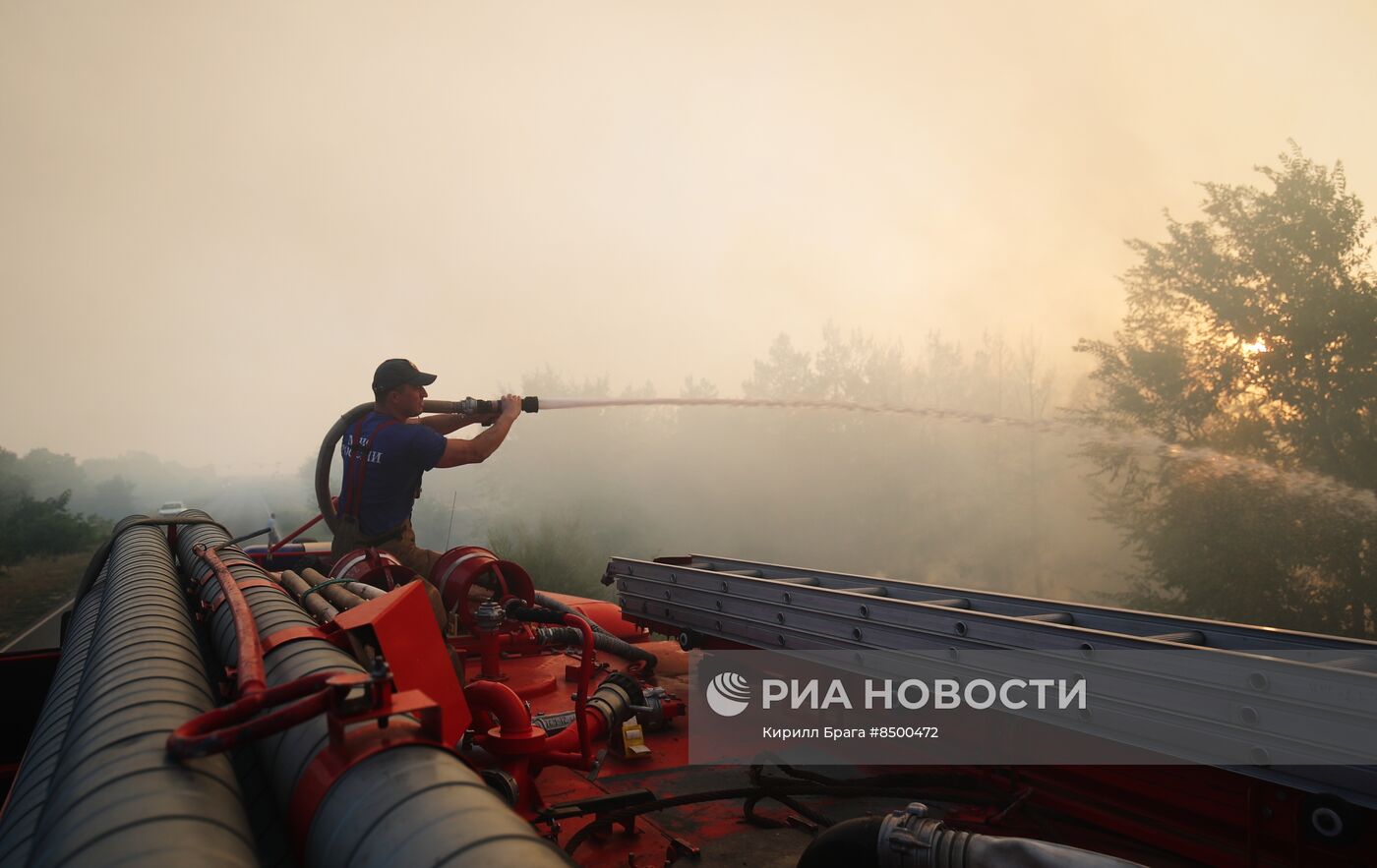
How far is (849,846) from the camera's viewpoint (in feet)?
9.35

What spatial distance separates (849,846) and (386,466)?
14.6 feet

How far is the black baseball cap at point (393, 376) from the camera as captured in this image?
244 inches

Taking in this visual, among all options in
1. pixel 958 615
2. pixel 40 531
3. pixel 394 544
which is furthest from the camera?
pixel 40 531

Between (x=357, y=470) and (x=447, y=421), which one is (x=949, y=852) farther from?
(x=447, y=421)

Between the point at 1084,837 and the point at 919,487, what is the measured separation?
4241 centimetres

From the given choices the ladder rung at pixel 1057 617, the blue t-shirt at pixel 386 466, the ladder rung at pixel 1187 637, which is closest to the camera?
the ladder rung at pixel 1187 637

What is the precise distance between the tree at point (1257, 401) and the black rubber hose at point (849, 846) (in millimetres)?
23954

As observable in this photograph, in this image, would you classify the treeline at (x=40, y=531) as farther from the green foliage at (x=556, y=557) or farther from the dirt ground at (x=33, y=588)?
the green foliage at (x=556, y=557)

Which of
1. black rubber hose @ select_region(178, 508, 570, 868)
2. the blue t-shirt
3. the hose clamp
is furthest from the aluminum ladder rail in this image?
black rubber hose @ select_region(178, 508, 570, 868)

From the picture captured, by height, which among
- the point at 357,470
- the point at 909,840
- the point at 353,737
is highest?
the point at 357,470

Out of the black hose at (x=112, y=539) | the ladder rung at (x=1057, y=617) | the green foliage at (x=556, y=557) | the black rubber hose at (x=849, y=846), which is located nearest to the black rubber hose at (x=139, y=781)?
the black rubber hose at (x=849, y=846)

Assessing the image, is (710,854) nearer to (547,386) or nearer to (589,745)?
(589,745)

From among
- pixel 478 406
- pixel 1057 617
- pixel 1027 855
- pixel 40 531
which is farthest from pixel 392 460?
pixel 40 531

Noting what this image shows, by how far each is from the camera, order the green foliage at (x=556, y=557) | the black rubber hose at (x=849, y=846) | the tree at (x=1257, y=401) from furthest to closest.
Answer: the green foliage at (x=556, y=557), the tree at (x=1257, y=401), the black rubber hose at (x=849, y=846)
